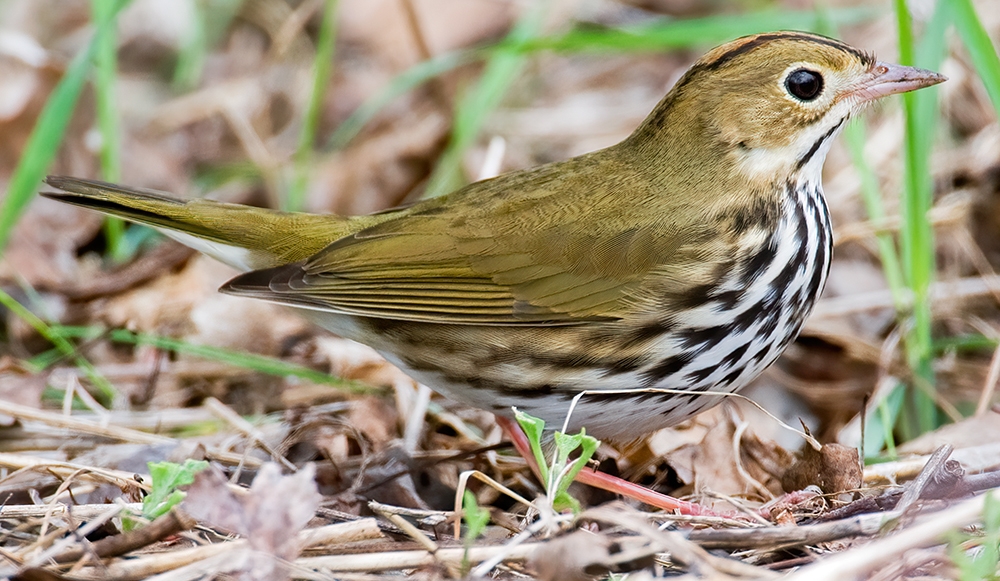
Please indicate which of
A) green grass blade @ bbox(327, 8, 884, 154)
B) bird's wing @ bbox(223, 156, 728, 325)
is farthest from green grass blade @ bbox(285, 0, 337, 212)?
bird's wing @ bbox(223, 156, 728, 325)

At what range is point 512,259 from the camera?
3273 millimetres

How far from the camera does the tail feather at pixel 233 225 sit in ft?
11.4

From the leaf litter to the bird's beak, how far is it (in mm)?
929

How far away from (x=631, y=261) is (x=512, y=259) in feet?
1.17

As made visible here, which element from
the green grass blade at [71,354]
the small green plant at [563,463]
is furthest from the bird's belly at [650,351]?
the green grass blade at [71,354]

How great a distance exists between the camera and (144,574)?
2.33 meters

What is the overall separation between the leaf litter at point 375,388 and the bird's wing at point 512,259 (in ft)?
1.48

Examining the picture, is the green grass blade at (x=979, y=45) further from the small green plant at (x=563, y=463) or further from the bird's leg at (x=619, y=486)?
the small green plant at (x=563, y=463)

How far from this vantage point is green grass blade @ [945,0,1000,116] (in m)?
3.46

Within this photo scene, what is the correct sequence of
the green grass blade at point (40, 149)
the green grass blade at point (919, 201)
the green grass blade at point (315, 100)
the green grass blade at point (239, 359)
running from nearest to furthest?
the green grass blade at point (919, 201), the green grass blade at point (239, 359), the green grass blade at point (40, 149), the green grass blade at point (315, 100)

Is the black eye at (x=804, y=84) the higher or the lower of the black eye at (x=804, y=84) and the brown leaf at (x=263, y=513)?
the higher

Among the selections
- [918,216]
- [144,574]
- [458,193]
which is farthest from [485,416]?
[144,574]

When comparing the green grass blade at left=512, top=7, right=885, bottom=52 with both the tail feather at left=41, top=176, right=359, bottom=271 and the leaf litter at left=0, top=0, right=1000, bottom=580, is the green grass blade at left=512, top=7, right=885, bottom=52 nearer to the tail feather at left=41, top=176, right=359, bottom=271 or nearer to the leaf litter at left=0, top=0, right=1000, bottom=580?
the leaf litter at left=0, top=0, right=1000, bottom=580

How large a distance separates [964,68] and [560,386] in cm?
311
